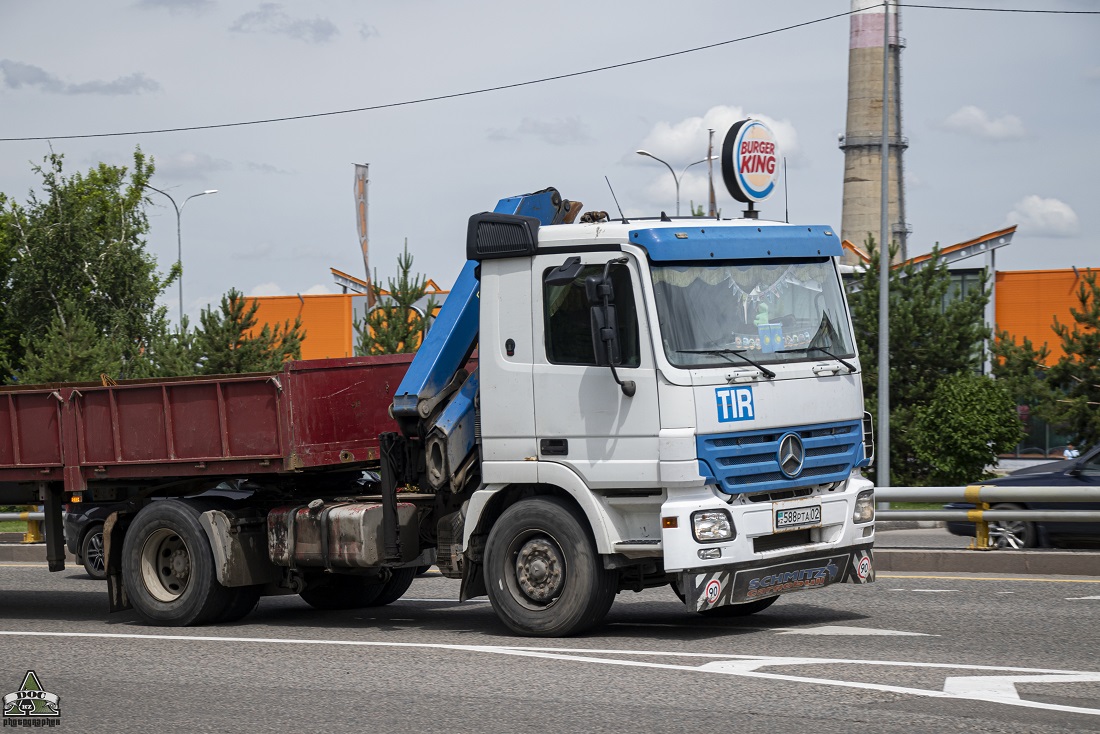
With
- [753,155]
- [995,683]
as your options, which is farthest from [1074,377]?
[995,683]

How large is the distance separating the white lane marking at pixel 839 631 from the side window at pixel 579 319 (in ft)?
6.89

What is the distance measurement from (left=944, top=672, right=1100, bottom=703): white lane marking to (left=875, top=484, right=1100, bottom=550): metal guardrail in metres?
6.25

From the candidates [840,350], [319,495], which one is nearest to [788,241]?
[840,350]

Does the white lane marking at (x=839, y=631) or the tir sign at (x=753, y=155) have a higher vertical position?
the tir sign at (x=753, y=155)

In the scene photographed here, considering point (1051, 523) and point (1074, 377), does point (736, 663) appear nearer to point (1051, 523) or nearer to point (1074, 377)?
point (1051, 523)

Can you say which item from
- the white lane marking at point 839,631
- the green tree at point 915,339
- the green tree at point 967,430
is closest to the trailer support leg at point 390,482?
the white lane marking at point 839,631

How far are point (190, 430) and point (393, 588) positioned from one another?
231 centimetres

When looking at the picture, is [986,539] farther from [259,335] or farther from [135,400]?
[259,335]

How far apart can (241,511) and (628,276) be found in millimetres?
4060

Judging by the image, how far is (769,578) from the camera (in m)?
9.01

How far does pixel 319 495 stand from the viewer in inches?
441

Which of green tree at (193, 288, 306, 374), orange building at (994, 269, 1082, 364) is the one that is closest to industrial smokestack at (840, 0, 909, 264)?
orange building at (994, 269, 1082, 364)

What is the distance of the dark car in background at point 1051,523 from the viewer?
14797mm

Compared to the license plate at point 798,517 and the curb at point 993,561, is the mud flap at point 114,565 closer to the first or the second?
the license plate at point 798,517
